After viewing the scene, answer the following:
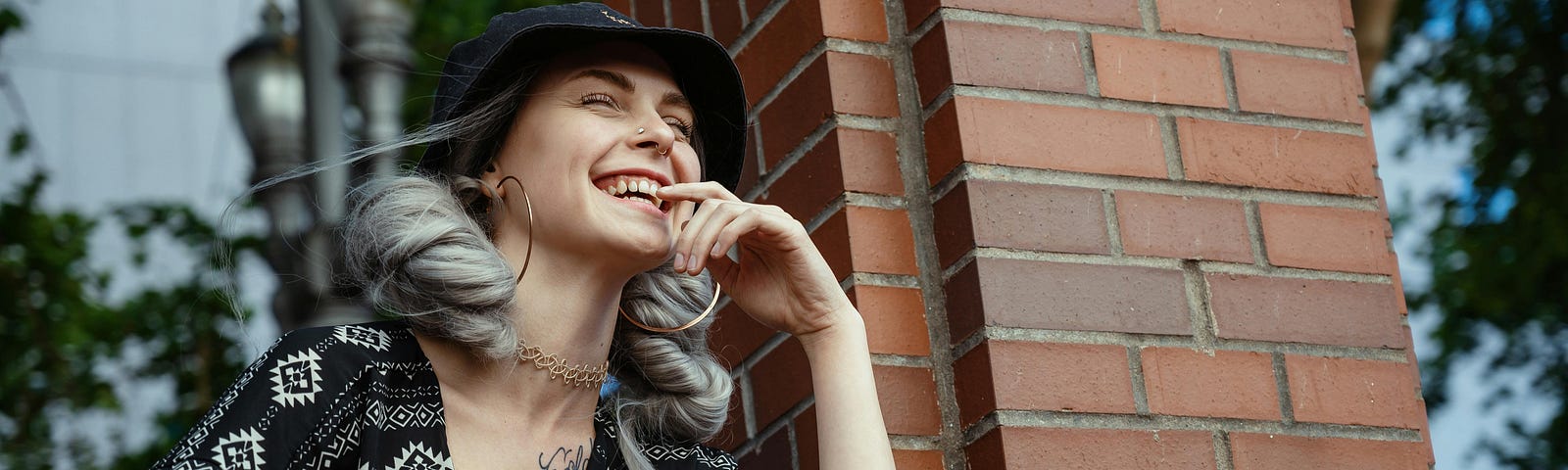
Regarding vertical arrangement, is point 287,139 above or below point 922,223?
above

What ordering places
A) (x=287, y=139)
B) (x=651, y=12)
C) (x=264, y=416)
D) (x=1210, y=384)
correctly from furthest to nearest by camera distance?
(x=287, y=139), (x=651, y=12), (x=1210, y=384), (x=264, y=416)

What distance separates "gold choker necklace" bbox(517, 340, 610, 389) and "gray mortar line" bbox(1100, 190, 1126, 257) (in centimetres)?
79

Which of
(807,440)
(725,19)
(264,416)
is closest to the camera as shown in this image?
(264,416)

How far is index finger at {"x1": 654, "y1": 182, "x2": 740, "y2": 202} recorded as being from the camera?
8.11ft

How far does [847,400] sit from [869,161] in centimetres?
39

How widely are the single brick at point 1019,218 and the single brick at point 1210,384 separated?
189 mm

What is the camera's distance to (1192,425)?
249cm

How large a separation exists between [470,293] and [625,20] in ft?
1.59

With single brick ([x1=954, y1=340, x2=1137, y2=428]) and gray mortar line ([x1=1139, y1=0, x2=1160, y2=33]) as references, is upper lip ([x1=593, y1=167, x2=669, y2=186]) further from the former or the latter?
gray mortar line ([x1=1139, y1=0, x2=1160, y2=33])

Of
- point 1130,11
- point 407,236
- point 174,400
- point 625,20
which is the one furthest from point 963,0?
point 174,400

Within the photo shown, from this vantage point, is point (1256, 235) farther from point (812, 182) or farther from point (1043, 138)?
point (812, 182)

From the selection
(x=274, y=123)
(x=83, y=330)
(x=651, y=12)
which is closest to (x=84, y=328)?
(x=83, y=330)

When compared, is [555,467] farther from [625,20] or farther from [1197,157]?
[1197,157]

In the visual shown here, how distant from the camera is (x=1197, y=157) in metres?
2.67
